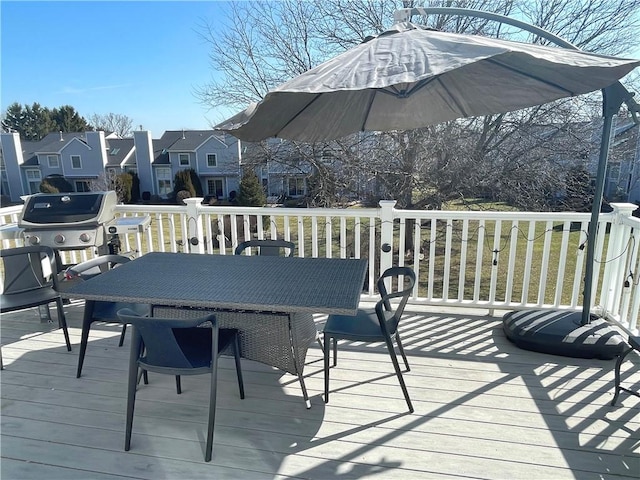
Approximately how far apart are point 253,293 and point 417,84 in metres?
1.76

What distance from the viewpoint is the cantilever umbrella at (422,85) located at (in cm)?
146

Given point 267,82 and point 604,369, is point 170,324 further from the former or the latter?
point 267,82

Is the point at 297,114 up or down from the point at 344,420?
up

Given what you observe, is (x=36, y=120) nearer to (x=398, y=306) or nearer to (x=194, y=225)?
(x=194, y=225)

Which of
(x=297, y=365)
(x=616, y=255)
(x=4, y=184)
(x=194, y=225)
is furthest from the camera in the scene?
(x=4, y=184)

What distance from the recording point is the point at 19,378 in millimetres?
2586

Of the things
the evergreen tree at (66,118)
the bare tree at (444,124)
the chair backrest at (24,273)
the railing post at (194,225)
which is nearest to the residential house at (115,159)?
the evergreen tree at (66,118)

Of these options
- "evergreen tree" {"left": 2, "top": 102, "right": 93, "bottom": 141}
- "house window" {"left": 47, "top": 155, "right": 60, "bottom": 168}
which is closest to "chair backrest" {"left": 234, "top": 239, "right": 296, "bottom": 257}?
"house window" {"left": 47, "top": 155, "right": 60, "bottom": 168}

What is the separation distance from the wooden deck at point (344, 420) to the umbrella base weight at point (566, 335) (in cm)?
8

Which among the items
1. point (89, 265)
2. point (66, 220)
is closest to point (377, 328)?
point (89, 265)

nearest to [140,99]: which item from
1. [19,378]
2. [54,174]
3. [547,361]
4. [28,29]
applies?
[28,29]

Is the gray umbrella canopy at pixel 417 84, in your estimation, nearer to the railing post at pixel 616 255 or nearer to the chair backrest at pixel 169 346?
the chair backrest at pixel 169 346

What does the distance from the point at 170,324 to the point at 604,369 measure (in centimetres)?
283

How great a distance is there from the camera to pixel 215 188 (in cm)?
2519
